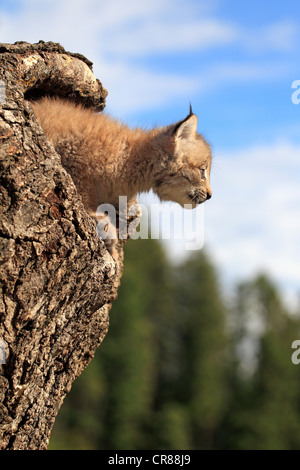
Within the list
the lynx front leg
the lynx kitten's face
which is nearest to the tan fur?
the lynx kitten's face

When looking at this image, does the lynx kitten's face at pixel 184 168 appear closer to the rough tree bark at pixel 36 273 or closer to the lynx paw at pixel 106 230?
the lynx paw at pixel 106 230

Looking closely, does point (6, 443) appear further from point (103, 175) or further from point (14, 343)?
point (103, 175)

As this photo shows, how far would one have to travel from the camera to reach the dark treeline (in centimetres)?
5138

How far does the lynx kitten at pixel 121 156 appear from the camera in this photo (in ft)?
23.2

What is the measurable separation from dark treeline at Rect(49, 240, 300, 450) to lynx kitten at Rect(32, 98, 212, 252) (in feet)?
122

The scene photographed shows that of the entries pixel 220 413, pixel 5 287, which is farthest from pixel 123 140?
pixel 220 413

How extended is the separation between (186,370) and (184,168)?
2159 inches

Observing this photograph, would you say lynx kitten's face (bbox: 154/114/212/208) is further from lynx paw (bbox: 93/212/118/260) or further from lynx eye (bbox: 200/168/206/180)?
lynx paw (bbox: 93/212/118/260)

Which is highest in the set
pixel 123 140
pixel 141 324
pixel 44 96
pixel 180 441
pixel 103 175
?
pixel 44 96

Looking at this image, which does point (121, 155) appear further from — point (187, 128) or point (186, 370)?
point (186, 370)

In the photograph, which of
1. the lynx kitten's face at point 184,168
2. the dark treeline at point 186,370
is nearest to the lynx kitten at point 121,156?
the lynx kitten's face at point 184,168

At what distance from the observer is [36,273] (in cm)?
535
